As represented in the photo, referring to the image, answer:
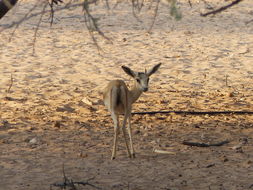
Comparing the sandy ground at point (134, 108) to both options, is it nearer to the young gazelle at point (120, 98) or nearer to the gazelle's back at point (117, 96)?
the young gazelle at point (120, 98)

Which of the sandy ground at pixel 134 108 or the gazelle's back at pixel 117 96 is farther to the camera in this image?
the gazelle's back at pixel 117 96

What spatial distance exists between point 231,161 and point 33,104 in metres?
3.76

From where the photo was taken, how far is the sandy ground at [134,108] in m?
5.77

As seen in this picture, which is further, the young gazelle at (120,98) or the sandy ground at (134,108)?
the young gazelle at (120,98)

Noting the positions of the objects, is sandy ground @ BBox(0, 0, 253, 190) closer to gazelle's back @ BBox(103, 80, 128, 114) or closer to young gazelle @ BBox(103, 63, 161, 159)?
young gazelle @ BBox(103, 63, 161, 159)

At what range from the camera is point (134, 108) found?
8570mm

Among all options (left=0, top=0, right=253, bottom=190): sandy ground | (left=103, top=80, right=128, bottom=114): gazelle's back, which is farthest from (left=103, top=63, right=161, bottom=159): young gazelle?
(left=0, top=0, right=253, bottom=190): sandy ground

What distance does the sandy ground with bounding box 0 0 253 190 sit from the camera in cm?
577

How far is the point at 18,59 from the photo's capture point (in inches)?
473

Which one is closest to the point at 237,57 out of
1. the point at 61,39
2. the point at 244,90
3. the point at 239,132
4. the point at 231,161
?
the point at 244,90

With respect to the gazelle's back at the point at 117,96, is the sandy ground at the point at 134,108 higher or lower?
lower

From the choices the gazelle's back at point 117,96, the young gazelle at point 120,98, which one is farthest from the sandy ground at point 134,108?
the gazelle's back at point 117,96

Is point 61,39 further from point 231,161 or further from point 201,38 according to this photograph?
point 231,161

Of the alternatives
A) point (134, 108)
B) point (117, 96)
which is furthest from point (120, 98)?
point (134, 108)
